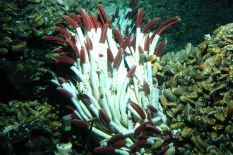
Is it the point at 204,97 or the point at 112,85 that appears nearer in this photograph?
the point at 204,97

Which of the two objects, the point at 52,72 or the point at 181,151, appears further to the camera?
the point at 52,72

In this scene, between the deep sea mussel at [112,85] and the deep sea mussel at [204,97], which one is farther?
the deep sea mussel at [112,85]

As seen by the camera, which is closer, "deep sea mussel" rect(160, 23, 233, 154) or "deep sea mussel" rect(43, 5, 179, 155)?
"deep sea mussel" rect(160, 23, 233, 154)

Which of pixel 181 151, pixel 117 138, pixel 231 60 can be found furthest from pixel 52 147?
pixel 231 60

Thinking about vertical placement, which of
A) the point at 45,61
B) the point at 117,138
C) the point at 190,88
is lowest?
the point at 117,138

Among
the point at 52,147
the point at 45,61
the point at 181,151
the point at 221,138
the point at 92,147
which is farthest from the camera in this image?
the point at 45,61

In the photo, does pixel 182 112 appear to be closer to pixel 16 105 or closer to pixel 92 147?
pixel 92 147

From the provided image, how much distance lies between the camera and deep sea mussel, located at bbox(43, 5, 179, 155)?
296 cm

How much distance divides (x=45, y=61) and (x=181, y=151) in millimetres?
2009

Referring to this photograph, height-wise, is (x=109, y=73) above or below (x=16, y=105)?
above

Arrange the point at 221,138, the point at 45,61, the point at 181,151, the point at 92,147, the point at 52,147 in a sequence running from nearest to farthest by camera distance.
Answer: the point at 221,138, the point at 181,151, the point at 52,147, the point at 92,147, the point at 45,61

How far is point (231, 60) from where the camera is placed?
2787mm

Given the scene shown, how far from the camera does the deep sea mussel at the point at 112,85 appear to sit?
2965 mm

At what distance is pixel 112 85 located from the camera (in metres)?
3.32
